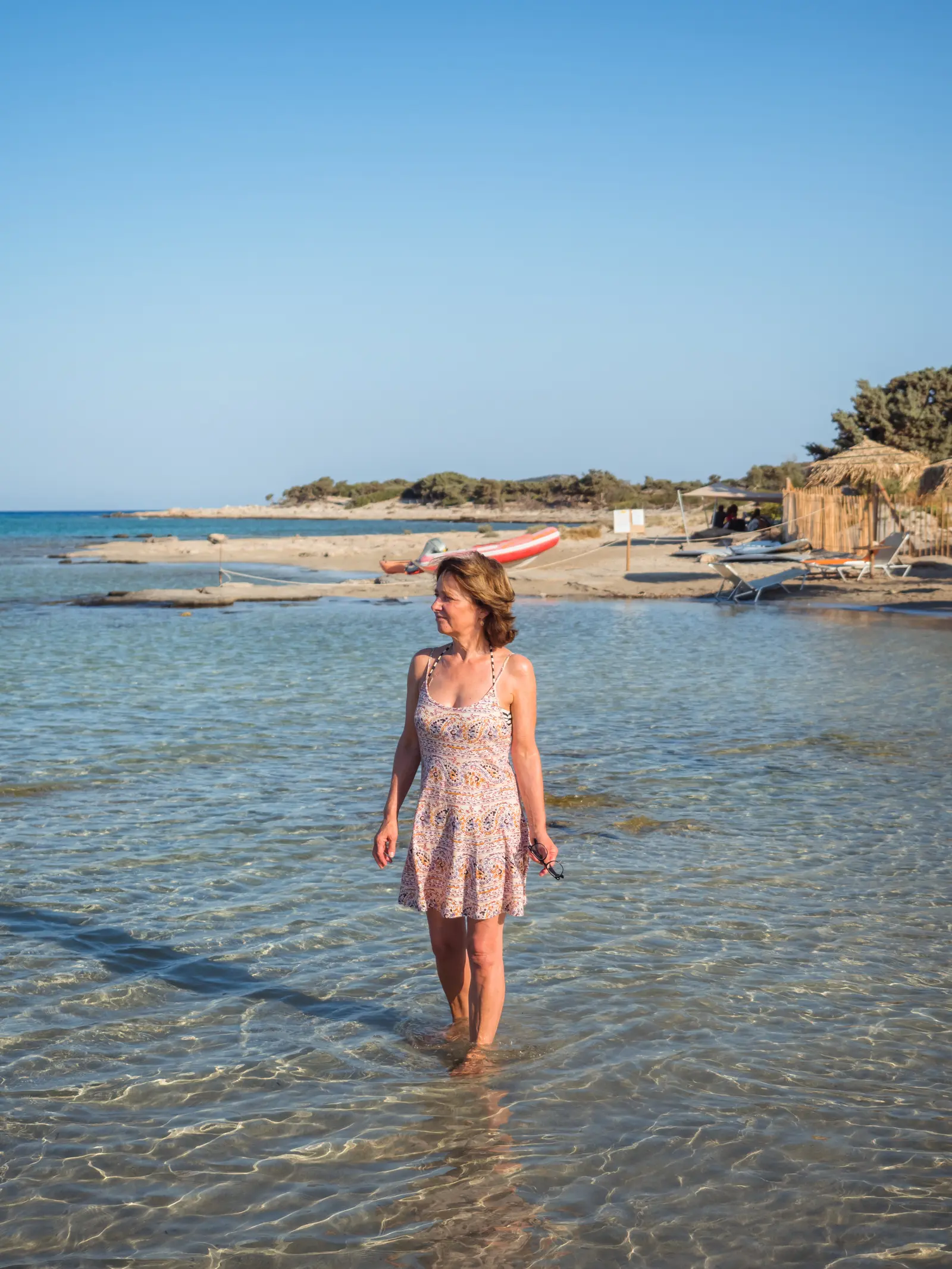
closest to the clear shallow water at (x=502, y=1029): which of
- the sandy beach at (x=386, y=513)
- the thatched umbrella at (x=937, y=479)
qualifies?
the thatched umbrella at (x=937, y=479)

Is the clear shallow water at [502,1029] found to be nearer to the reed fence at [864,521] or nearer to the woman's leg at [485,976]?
the woman's leg at [485,976]

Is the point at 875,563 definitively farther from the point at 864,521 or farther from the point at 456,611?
the point at 456,611

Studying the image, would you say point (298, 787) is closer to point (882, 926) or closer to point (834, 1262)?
point (882, 926)

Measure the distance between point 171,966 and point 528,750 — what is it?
2349 millimetres

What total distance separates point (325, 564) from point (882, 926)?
37.9 metres

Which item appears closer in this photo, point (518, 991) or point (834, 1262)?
point (834, 1262)

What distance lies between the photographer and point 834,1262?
3.16 m

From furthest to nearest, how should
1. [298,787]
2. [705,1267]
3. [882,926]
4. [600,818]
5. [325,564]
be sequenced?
1. [325,564]
2. [298,787]
3. [600,818]
4. [882,926]
5. [705,1267]

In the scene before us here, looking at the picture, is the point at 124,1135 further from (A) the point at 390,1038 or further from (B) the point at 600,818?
(B) the point at 600,818

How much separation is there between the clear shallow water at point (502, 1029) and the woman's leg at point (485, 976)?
0.19m

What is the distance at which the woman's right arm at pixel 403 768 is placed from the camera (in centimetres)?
398

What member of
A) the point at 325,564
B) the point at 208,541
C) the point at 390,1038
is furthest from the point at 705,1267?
the point at 208,541

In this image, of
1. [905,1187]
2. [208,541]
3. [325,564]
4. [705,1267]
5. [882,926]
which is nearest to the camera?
[705,1267]

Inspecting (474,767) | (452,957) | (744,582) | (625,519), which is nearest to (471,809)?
(474,767)
